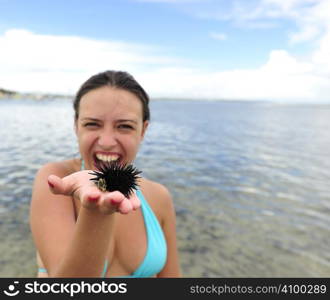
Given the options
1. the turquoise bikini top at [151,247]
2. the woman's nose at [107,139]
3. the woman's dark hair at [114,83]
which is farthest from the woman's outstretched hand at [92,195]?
the turquoise bikini top at [151,247]

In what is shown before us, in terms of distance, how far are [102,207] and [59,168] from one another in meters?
2.00

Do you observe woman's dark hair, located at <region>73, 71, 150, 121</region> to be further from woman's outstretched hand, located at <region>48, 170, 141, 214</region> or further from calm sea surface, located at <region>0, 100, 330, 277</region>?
calm sea surface, located at <region>0, 100, 330, 277</region>

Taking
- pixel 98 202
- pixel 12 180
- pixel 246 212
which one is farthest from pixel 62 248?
pixel 12 180

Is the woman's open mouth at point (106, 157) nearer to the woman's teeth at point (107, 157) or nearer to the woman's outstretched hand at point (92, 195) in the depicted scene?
the woman's teeth at point (107, 157)

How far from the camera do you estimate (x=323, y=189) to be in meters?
14.3

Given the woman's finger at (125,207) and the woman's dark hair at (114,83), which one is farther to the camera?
the woman's dark hair at (114,83)

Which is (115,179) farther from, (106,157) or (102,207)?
(106,157)

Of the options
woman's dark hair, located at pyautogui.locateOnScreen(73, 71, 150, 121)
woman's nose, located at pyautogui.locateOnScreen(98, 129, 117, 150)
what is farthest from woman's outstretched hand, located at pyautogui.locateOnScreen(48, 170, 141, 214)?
woman's dark hair, located at pyautogui.locateOnScreen(73, 71, 150, 121)

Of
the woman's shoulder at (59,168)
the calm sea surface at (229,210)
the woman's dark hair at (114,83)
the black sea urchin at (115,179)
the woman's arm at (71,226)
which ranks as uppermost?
the woman's dark hair at (114,83)

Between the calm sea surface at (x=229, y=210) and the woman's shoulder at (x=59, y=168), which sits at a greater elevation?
the woman's shoulder at (x=59, y=168)

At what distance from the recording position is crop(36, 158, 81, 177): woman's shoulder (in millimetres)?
3412

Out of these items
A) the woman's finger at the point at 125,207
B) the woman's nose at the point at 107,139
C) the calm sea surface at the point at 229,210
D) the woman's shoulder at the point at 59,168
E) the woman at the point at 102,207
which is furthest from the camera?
the calm sea surface at the point at 229,210

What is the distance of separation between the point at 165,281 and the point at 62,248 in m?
2.03

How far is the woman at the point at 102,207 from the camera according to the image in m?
1.99
